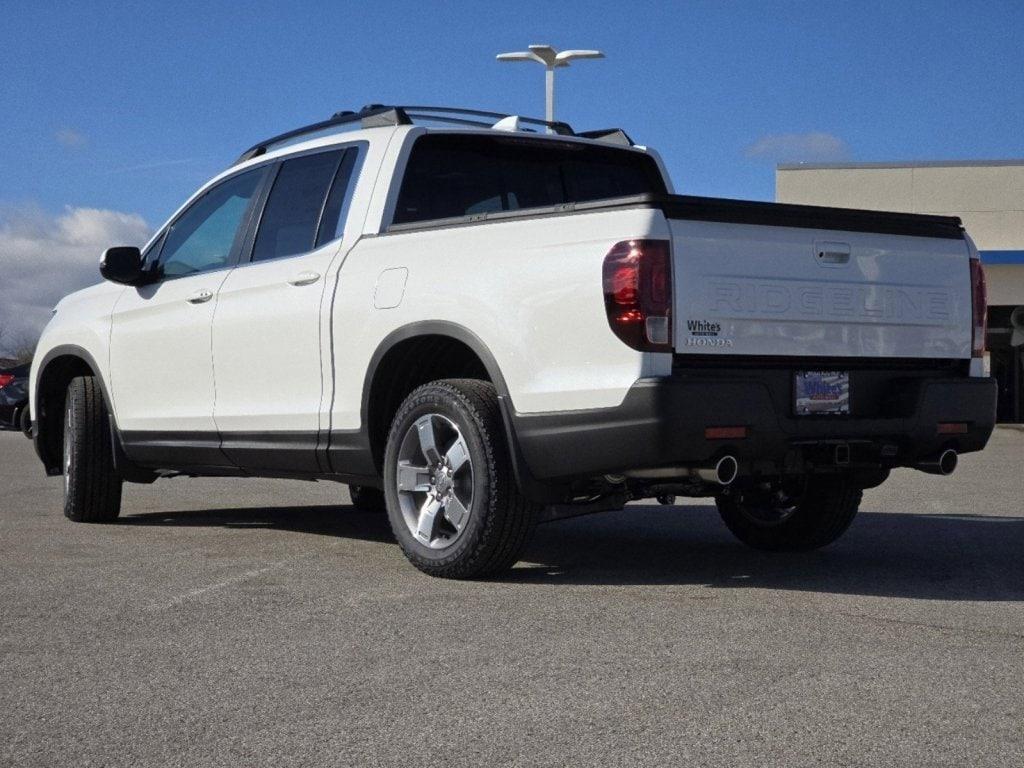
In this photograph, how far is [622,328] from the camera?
5516 mm

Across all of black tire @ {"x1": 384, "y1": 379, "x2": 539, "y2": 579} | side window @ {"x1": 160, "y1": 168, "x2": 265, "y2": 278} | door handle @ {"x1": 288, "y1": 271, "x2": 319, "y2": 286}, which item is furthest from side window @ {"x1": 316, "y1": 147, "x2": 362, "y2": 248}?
black tire @ {"x1": 384, "y1": 379, "x2": 539, "y2": 579}

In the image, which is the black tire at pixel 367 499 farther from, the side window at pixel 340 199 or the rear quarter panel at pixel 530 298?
the rear quarter panel at pixel 530 298

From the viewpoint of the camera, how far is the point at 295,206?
24.7ft

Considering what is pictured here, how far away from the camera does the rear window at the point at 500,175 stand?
281 inches

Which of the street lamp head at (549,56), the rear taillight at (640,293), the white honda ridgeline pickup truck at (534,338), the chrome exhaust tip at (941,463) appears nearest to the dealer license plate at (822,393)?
the white honda ridgeline pickup truck at (534,338)

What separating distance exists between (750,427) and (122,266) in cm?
418

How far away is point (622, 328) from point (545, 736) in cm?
216

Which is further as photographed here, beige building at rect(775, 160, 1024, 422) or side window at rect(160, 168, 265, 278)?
beige building at rect(775, 160, 1024, 422)

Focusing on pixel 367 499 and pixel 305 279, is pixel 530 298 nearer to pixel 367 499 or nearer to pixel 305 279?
pixel 305 279

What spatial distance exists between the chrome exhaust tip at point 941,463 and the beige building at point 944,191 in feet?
92.7

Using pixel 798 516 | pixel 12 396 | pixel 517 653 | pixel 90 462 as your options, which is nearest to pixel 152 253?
pixel 90 462

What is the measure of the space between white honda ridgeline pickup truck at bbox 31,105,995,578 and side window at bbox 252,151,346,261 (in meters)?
0.02

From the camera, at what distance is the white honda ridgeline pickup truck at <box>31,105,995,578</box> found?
560 cm

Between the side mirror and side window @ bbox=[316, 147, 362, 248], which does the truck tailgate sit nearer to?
side window @ bbox=[316, 147, 362, 248]
